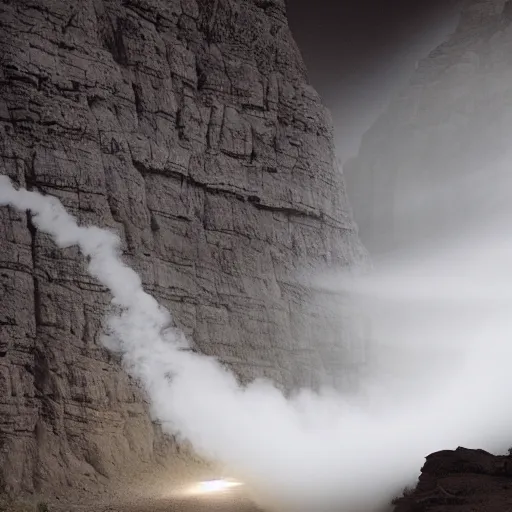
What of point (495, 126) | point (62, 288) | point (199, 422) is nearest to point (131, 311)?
point (62, 288)

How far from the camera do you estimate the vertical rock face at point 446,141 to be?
198 feet

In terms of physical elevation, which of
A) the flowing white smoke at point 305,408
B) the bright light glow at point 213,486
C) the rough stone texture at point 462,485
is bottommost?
the rough stone texture at point 462,485

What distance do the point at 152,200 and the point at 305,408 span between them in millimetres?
12138

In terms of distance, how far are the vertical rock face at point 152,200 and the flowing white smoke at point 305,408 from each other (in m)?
0.79

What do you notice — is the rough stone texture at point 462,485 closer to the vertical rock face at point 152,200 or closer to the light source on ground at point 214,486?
the light source on ground at point 214,486

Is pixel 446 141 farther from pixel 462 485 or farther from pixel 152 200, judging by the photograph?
pixel 462 485

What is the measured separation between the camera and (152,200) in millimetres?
35844

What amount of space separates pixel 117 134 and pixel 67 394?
1139cm

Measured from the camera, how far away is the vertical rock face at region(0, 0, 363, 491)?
29.8m

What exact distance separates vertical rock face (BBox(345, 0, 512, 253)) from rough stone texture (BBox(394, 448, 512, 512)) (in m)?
Result: 36.9

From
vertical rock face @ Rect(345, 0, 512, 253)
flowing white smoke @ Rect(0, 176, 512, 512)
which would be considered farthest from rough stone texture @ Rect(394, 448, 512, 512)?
vertical rock face @ Rect(345, 0, 512, 253)

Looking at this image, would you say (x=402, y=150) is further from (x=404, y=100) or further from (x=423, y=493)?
(x=423, y=493)

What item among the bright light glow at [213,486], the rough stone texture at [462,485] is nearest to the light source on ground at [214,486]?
the bright light glow at [213,486]

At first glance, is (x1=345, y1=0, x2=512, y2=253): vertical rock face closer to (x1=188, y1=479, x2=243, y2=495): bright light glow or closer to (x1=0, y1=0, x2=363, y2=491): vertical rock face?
(x1=0, y1=0, x2=363, y2=491): vertical rock face
